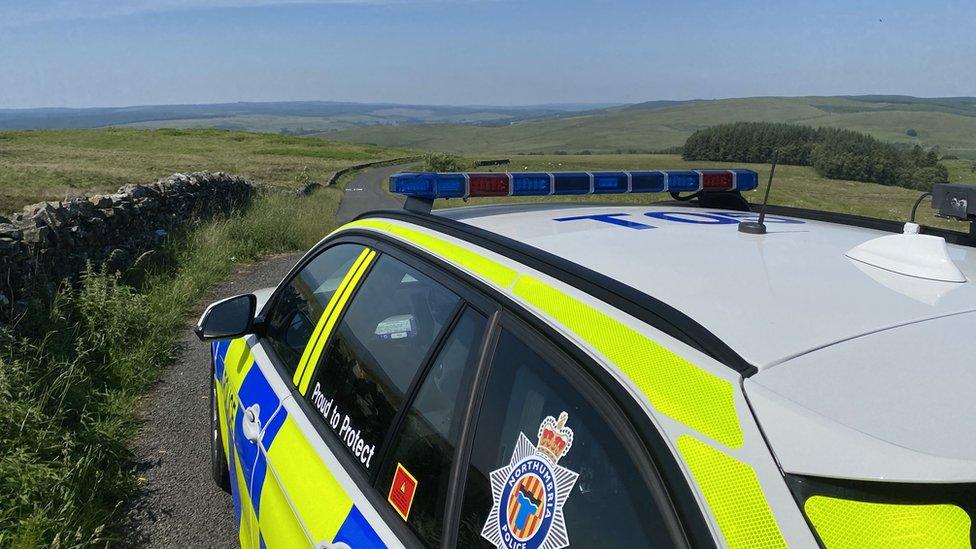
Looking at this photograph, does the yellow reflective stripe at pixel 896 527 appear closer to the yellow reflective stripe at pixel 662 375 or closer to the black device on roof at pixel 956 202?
the yellow reflective stripe at pixel 662 375

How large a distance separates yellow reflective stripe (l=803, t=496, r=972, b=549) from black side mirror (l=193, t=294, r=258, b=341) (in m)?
2.47

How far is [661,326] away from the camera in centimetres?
119

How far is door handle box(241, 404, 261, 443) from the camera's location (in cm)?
242

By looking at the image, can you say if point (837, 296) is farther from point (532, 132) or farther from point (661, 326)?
point (532, 132)

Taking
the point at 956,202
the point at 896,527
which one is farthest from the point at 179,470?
the point at 956,202

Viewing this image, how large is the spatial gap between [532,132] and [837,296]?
135054mm

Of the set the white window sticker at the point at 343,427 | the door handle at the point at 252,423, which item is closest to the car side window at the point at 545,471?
the white window sticker at the point at 343,427

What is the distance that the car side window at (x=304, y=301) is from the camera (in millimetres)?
2506

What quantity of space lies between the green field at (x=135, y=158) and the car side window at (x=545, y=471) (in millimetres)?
20721

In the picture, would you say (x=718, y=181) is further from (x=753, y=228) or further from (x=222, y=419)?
(x=222, y=419)

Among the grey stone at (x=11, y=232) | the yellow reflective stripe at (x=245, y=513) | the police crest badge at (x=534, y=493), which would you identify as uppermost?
the police crest badge at (x=534, y=493)

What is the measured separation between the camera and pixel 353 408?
6.41ft

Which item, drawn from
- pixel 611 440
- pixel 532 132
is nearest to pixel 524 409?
pixel 611 440

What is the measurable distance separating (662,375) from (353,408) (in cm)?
113
